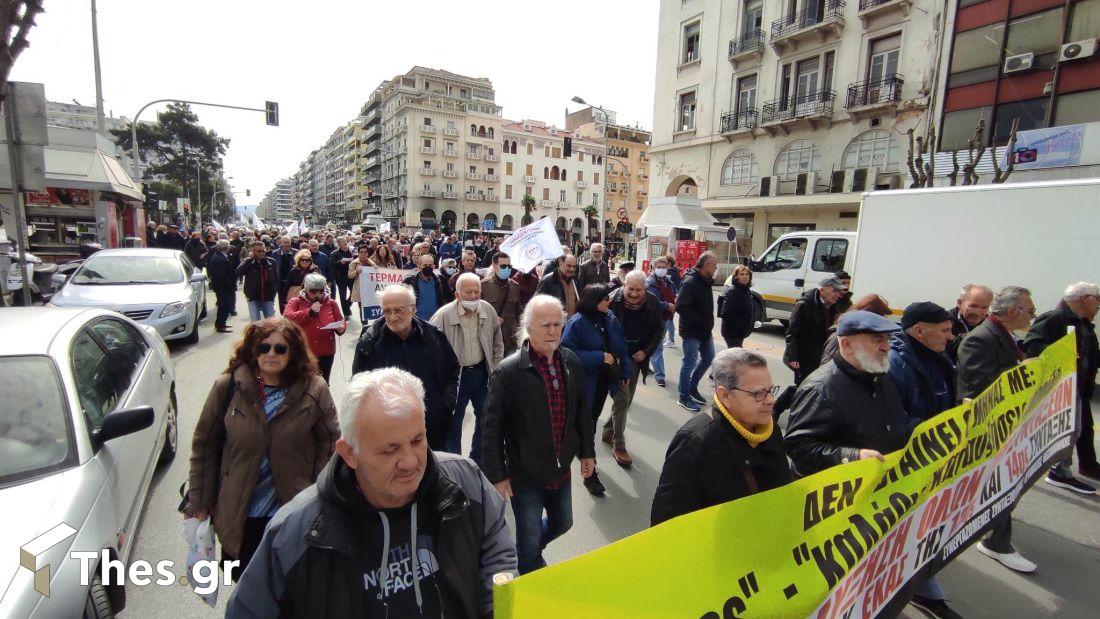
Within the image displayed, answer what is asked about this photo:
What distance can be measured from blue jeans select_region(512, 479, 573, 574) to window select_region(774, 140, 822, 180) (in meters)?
27.4

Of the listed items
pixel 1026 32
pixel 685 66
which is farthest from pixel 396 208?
pixel 1026 32

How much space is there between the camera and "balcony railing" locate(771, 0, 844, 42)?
24.5 meters

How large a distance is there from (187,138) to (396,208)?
84.8ft

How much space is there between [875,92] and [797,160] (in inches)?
171

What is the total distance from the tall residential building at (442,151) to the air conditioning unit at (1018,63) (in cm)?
5808

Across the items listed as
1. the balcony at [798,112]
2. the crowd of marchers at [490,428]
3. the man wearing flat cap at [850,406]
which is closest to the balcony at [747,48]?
the balcony at [798,112]

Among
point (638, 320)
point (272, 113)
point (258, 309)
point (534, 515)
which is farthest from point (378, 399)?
point (272, 113)

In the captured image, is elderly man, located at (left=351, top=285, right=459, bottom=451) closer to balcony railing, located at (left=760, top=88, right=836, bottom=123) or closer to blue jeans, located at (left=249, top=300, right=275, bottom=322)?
blue jeans, located at (left=249, top=300, right=275, bottom=322)

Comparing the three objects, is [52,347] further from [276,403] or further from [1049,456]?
[1049,456]

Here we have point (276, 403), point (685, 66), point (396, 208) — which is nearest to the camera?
point (276, 403)

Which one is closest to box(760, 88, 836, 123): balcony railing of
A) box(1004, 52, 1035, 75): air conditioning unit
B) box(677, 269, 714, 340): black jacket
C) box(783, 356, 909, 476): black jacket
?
box(1004, 52, 1035, 75): air conditioning unit

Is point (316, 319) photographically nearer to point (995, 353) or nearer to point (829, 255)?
point (995, 353)

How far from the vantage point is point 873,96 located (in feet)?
77.1

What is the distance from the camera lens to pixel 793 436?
2648 mm
